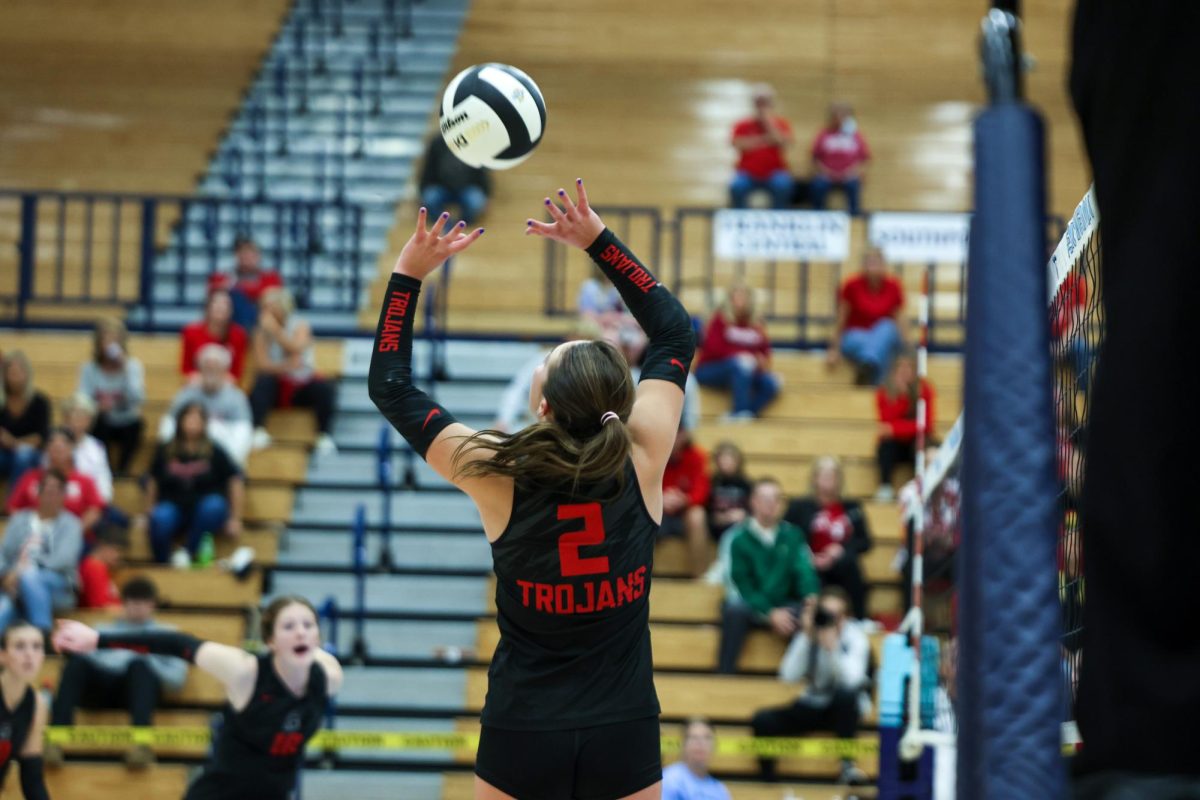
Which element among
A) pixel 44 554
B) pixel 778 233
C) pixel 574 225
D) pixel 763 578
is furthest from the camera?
pixel 778 233

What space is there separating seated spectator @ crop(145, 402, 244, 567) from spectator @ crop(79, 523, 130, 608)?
342mm

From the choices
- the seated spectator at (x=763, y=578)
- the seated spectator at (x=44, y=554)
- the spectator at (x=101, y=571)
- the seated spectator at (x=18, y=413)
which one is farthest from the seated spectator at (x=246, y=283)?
the seated spectator at (x=763, y=578)

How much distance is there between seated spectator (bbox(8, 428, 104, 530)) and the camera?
12.5 metres


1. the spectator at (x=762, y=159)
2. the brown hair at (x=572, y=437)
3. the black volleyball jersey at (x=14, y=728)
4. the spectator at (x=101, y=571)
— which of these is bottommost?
the black volleyball jersey at (x=14, y=728)

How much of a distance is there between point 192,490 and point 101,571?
0.98 meters

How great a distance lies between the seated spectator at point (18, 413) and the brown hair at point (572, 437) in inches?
410

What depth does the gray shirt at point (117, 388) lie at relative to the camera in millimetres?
13547

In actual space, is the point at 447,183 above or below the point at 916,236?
above

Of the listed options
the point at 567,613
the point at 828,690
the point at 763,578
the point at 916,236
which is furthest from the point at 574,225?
the point at 916,236

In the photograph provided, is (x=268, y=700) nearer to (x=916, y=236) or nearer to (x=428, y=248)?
(x=428, y=248)

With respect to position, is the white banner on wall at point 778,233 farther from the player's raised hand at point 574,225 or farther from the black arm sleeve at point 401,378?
the black arm sleeve at point 401,378

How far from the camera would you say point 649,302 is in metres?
4.38

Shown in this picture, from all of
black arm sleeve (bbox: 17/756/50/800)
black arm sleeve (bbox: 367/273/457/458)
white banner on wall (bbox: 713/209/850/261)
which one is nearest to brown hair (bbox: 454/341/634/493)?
black arm sleeve (bbox: 367/273/457/458)

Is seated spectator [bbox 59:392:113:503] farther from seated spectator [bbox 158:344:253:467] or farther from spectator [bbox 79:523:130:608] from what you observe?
seated spectator [bbox 158:344:253:467]
